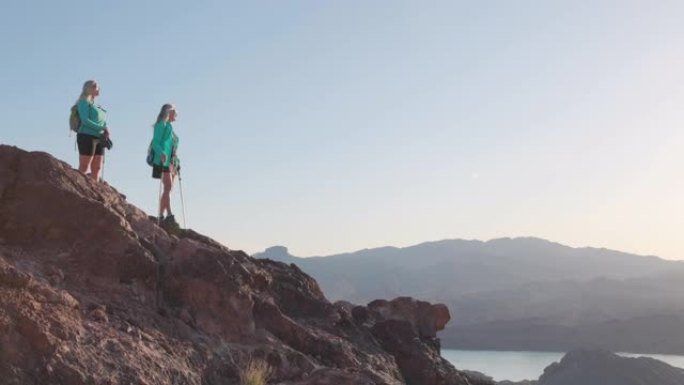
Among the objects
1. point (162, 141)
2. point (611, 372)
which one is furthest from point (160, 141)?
point (611, 372)

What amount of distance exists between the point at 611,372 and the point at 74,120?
73629 mm

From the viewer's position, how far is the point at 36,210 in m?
9.21

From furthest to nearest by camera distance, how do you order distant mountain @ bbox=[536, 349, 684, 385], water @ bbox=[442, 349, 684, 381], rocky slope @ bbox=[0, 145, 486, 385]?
water @ bbox=[442, 349, 684, 381], distant mountain @ bbox=[536, 349, 684, 385], rocky slope @ bbox=[0, 145, 486, 385]

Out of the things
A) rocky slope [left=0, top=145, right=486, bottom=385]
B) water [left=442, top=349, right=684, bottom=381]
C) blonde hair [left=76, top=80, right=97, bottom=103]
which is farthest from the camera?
water [left=442, top=349, right=684, bottom=381]

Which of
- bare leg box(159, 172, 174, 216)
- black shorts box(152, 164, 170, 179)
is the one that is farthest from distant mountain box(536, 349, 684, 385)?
black shorts box(152, 164, 170, 179)

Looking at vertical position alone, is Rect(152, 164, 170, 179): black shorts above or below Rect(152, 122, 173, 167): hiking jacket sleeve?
below

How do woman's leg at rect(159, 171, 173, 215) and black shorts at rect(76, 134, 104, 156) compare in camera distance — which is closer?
black shorts at rect(76, 134, 104, 156)

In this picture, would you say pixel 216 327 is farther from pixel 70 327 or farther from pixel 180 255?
pixel 70 327

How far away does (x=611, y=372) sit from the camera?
75.1 metres

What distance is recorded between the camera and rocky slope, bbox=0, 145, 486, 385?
709cm

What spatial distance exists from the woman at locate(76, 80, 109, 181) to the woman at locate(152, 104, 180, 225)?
3.31 feet

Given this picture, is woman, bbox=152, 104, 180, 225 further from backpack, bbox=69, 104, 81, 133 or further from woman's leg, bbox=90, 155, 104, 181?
backpack, bbox=69, 104, 81, 133

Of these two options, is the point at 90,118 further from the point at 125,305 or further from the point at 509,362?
the point at 509,362

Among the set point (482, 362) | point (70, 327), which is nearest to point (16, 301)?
point (70, 327)
